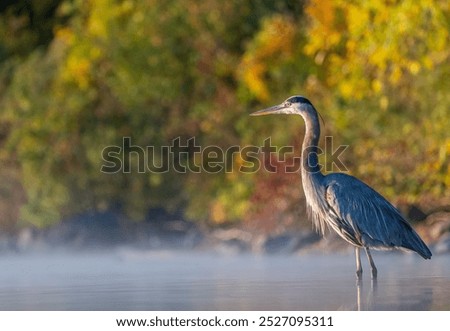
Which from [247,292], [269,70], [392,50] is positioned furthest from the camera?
[269,70]

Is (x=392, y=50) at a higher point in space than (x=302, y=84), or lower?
lower

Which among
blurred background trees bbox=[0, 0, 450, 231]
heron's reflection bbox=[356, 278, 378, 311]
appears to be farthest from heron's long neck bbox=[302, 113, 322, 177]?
Answer: blurred background trees bbox=[0, 0, 450, 231]

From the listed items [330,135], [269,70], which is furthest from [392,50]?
[269,70]

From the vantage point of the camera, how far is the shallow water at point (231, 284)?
29.1ft

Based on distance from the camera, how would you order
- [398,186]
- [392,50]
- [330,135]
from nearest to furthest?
[392,50] < [398,186] < [330,135]

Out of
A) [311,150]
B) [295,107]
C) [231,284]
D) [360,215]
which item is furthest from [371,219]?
[295,107]

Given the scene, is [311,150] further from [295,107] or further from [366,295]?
[366,295]

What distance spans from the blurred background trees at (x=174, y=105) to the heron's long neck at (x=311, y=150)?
3998 millimetres

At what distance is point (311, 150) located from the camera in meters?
11.9

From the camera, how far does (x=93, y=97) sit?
1948 centimetres

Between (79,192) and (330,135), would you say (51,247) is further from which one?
(330,135)

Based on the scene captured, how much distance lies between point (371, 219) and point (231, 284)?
133 centimetres
